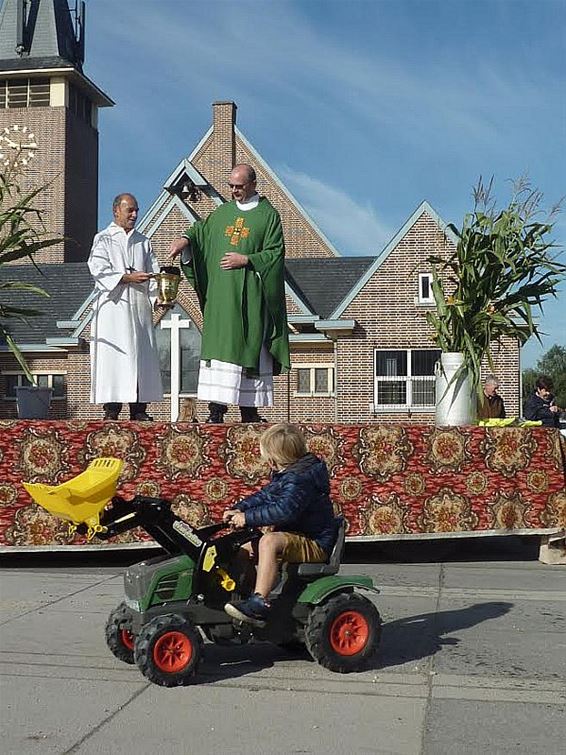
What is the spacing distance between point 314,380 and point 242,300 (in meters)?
18.1

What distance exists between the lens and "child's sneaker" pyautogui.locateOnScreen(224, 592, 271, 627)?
5.01 m

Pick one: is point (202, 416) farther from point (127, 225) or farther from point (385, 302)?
point (127, 225)

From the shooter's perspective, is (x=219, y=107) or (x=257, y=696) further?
(x=219, y=107)

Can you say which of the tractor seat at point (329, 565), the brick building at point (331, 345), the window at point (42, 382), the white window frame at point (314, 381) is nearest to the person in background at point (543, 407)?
the tractor seat at point (329, 565)

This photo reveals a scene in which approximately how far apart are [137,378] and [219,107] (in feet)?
105

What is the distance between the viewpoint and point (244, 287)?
28.2 ft

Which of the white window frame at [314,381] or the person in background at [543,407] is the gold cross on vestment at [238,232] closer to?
the person in background at [543,407]

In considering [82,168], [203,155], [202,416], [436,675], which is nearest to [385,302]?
[202,416]

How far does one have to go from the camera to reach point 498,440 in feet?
28.3

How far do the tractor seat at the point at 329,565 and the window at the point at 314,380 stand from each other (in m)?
21.0

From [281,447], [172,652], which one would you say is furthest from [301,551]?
[172,652]

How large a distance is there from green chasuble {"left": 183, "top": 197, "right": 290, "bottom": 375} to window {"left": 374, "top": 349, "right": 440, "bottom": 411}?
16567mm

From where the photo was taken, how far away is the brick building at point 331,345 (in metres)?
25.2

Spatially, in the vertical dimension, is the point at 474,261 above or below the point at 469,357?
above
